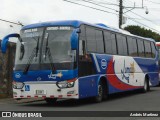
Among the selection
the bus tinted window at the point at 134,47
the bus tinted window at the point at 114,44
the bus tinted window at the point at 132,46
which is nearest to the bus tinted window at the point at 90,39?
the bus tinted window at the point at 114,44

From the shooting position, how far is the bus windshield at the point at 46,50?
56.3 feet

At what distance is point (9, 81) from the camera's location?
75.8 feet

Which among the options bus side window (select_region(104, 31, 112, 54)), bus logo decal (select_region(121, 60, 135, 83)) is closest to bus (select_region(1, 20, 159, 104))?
bus side window (select_region(104, 31, 112, 54))

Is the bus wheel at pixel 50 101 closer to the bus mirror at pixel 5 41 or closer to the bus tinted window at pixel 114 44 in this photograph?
the bus mirror at pixel 5 41

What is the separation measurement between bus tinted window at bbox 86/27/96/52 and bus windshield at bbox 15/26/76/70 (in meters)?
1.31

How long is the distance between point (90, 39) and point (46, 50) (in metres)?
2.18

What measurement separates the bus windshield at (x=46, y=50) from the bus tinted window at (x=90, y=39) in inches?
51.5

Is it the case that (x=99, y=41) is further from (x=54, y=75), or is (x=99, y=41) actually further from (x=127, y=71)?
(x=127, y=71)

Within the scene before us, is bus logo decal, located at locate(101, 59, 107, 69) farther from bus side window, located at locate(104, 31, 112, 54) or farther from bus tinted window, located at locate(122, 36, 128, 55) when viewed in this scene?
bus tinted window, located at locate(122, 36, 128, 55)

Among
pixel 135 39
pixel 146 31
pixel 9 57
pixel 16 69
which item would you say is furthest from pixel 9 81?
pixel 146 31

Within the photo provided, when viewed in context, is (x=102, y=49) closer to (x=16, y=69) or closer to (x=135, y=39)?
(x=16, y=69)

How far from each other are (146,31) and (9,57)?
2576 inches

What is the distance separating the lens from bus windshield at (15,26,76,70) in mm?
17156

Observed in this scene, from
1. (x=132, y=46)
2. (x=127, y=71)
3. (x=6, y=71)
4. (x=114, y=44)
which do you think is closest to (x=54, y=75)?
(x=114, y=44)
